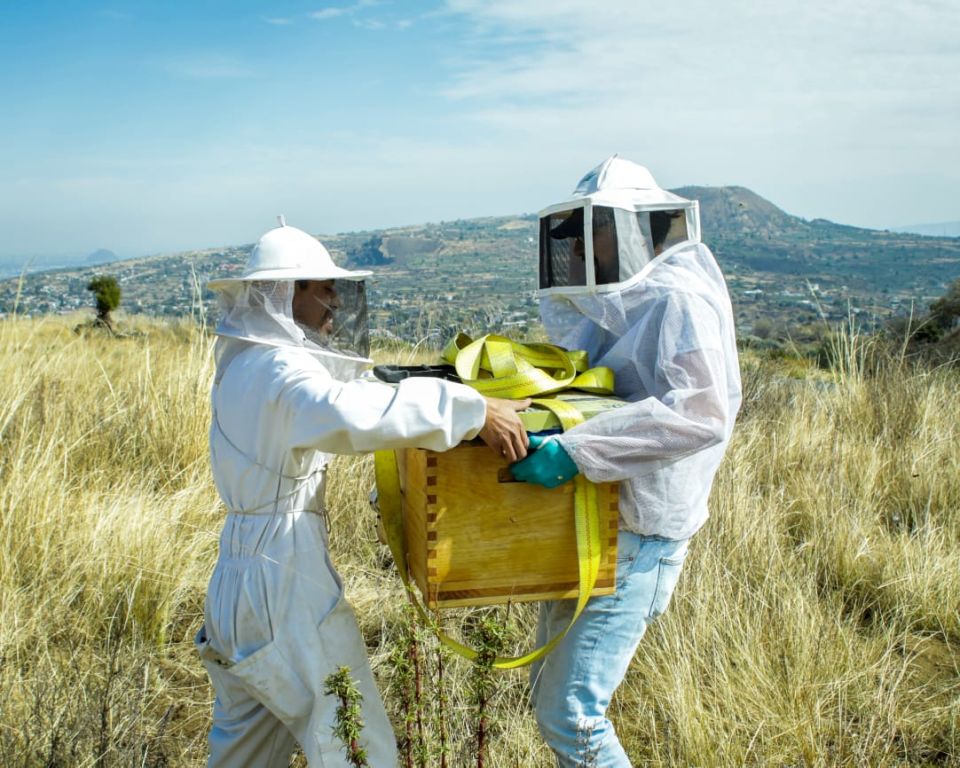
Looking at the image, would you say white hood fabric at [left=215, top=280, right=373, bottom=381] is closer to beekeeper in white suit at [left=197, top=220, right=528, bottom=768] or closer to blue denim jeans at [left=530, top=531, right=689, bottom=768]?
beekeeper in white suit at [left=197, top=220, right=528, bottom=768]

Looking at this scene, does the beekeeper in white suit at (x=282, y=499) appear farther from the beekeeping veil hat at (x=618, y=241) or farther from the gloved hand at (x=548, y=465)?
the beekeeping veil hat at (x=618, y=241)

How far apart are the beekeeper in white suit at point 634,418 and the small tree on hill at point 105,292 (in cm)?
1265

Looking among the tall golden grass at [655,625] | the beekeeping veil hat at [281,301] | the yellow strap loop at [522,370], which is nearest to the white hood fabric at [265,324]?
the beekeeping veil hat at [281,301]

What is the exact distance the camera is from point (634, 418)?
96.3 inches

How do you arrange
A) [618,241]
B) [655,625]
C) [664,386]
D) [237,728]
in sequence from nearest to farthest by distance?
[664,386], [618,241], [237,728], [655,625]

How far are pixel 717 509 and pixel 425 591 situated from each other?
3.09m

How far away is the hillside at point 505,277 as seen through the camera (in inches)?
313

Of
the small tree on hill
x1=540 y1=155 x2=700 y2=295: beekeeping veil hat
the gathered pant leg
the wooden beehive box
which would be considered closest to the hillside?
the small tree on hill

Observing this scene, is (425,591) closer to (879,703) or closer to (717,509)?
(879,703)

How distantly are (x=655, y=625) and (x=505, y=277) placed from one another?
8.50m

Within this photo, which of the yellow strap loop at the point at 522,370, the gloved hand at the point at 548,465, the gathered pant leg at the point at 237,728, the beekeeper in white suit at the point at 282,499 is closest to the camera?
the gloved hand at the point at 548,465

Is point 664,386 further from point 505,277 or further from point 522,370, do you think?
point 505,277

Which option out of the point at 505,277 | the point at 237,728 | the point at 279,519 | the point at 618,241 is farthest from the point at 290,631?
the point at 505,277

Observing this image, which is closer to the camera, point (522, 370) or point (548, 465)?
point (548, 465)
